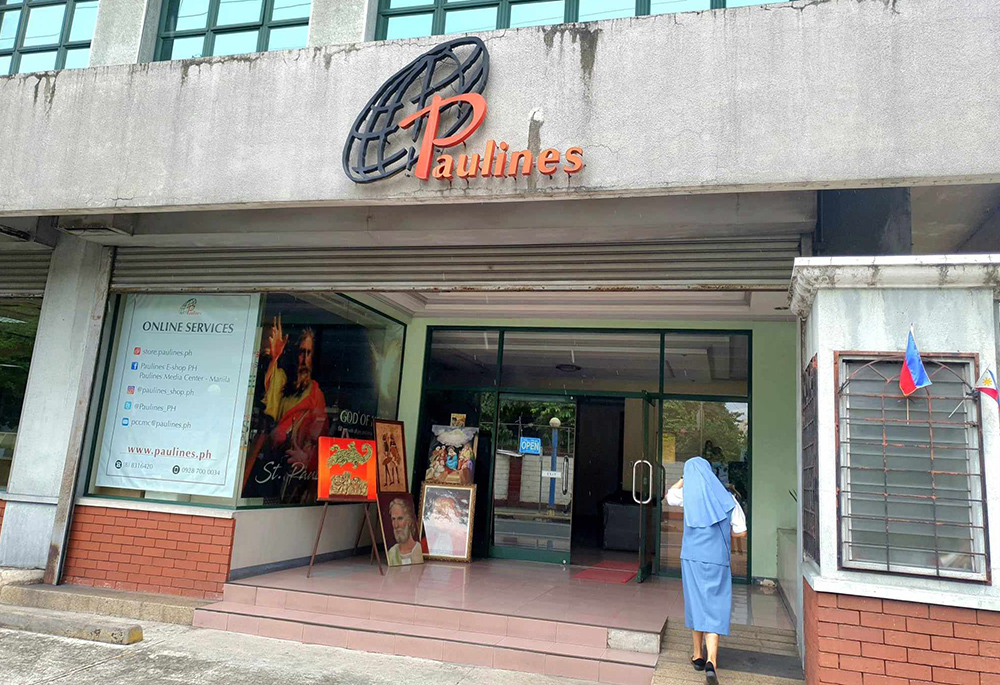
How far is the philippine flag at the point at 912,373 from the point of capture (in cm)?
411

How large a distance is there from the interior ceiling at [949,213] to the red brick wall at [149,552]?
679 cm

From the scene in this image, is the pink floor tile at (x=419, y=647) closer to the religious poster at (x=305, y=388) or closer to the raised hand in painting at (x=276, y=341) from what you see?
the religious poster at (x=305, y=388)

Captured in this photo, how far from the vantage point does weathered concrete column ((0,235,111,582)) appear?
7070mm

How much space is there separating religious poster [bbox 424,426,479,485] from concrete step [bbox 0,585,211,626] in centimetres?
330

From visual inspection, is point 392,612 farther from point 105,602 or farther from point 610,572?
point 610,572

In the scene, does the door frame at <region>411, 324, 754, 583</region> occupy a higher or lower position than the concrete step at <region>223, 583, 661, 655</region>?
higher

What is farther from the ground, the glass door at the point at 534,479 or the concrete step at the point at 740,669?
the glass door at the point at 534,479

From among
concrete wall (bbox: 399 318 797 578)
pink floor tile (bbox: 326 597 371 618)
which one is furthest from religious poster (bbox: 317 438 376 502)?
concrete wall (bbox: 399 318 797 578)

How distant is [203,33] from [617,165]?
4.77 m

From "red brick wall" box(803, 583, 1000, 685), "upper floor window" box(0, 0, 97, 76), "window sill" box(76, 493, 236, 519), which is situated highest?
"upper floor window" box(0, 0, 97, 76)

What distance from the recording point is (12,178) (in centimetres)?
678

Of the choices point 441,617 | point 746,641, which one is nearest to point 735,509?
point 746,641

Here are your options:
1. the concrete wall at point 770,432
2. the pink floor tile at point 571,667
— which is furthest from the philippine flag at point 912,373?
the concrete wall at point 770,432

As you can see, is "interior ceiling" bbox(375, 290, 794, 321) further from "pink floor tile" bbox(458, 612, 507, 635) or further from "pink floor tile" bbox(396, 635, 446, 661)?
"pink floor tile" bbox(396, 635, 446, 661)
